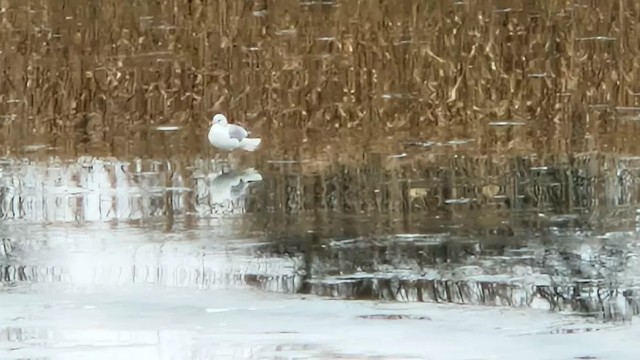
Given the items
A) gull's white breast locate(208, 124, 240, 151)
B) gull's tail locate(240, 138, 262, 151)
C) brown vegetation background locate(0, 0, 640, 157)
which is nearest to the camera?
gull's white breast locate(208, 124, 240, 151)

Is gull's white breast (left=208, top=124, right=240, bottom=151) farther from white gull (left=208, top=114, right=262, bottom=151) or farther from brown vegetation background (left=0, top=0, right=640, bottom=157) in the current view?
brown vegetation background (left=0, top=0, right=640, bottom=157)

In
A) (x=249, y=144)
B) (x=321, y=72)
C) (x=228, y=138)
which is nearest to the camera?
(x=228, y=138)

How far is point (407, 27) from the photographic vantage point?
1259cm

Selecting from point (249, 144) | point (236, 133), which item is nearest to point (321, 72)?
point (249, 144)

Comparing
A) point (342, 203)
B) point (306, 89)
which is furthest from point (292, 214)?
point (306, 89)

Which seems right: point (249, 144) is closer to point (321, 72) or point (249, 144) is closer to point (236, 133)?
point (236, 133)

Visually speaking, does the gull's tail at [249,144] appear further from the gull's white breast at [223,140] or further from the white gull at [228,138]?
the gull's white breast at [223,140]

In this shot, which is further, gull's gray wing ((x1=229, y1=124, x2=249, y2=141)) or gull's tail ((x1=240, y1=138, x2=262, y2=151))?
gull's tail ((x1=240, y1=138, x2=262, y2=151))

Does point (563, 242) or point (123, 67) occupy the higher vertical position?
point (123, 67)

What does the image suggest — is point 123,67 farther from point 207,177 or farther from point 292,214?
point 292,214

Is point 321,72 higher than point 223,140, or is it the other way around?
point 321,72

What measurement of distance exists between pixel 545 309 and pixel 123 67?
23.8ft

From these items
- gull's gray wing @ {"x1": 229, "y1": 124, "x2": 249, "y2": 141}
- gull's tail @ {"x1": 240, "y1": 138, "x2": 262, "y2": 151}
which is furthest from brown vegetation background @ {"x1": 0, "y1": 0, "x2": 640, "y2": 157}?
gull's gray wing @ {"x1": 229, "y1": 124, "x2": 249, "y2": 141}

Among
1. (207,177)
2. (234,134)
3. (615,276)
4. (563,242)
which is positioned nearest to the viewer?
(615,276)
